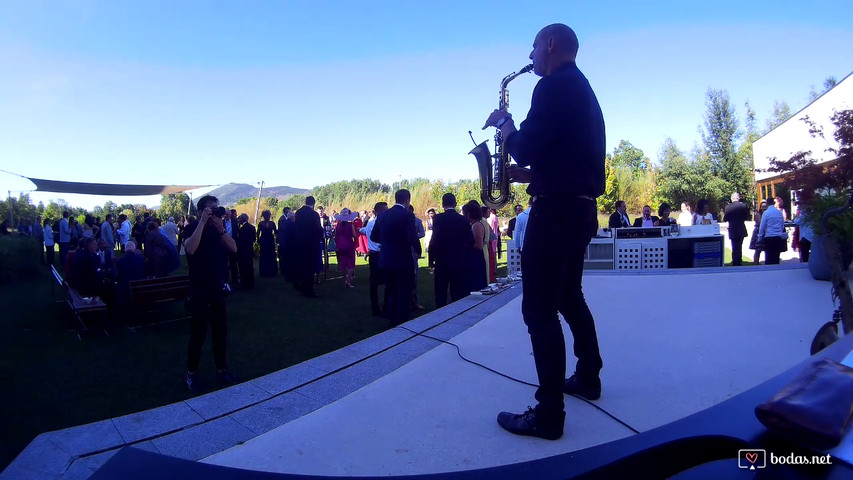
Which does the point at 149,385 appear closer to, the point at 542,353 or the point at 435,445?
the point at 435,445

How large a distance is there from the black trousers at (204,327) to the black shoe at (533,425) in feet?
10.6

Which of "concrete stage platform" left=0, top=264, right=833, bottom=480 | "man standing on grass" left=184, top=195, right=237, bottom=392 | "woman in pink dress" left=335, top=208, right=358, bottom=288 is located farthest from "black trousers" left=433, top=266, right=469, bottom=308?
"woman in pink dress" left=335, top=208, right=358, bottom=288

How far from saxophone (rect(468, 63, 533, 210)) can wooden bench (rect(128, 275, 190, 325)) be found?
558cm


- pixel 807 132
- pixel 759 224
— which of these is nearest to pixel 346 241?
pixel 759 224

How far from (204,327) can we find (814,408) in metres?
4.63

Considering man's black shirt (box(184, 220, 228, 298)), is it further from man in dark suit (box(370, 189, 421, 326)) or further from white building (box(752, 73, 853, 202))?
white building (box(752, 73, 853, 202))

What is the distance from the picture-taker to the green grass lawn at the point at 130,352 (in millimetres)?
4387

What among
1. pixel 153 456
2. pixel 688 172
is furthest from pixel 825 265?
pixel 688 172

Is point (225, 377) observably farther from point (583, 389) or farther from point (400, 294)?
point (583, 389)

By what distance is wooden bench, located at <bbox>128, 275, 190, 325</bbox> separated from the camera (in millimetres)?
7500

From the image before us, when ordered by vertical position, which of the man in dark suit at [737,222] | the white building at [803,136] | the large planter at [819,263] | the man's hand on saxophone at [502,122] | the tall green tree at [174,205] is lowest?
the large planter at [819,263]

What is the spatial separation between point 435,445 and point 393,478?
0.45m

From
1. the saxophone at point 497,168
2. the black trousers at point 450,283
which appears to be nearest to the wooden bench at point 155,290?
the black trousers at point 450,283

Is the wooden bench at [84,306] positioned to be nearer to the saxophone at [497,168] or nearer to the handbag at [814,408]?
the saxophone at [497,168]
